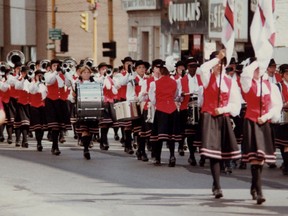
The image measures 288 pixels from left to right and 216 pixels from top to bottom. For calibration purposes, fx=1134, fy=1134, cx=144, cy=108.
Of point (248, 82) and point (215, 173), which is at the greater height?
point (248, 82)

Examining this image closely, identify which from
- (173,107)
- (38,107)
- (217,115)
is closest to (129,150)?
(38,107)

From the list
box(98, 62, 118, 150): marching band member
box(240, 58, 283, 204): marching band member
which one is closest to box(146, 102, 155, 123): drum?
box(98, 62, 118, 150): marching band member

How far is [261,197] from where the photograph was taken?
577 inches

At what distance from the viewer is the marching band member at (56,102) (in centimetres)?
2364

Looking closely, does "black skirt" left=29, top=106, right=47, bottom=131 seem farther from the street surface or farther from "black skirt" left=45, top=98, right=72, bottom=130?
the street surface

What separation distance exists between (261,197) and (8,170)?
6546mm

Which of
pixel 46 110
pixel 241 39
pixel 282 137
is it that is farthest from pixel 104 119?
pixel 241 39

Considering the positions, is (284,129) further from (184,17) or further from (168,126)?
(184,17)

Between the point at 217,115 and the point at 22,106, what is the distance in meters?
12.0

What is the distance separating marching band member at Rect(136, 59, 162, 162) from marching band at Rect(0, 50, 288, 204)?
2 cm

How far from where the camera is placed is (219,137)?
15.5 m

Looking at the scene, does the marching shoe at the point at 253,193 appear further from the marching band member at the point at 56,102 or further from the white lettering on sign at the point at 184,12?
the white lettering on sign at the point at 184,12

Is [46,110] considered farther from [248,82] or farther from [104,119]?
[248,82]

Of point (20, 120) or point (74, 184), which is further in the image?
point (20, 120)
